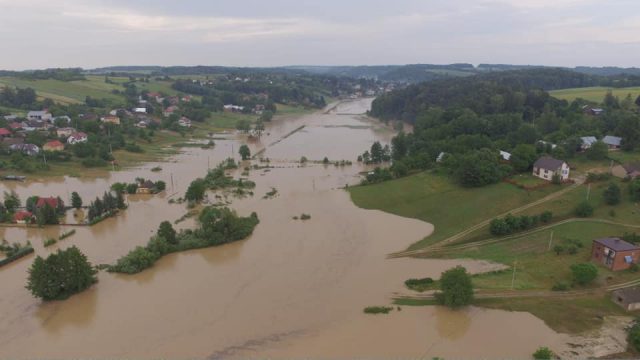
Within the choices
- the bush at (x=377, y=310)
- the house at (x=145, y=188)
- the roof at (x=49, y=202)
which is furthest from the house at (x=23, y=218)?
the bush at (x=377, y=310)

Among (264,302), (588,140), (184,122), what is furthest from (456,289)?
(184,122)

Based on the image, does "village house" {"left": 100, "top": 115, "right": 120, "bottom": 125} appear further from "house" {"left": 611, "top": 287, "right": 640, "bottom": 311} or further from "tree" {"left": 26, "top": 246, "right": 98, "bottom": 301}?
"house" {"left": 611, "top": 287, "right": 640, "bottom": 311}

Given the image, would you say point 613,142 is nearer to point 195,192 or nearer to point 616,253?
point 616,253

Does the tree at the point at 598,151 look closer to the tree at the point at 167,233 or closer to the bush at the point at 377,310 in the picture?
the bush at the point at 377,310

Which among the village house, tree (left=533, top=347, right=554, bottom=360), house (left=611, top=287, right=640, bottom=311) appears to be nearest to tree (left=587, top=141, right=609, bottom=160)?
house (left=611, top=287, right=640, bottom=311)

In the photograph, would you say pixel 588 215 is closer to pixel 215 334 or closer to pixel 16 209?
pixel 215 334

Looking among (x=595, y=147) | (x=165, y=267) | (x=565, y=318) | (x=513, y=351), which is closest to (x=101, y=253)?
(x=165, y=267)
